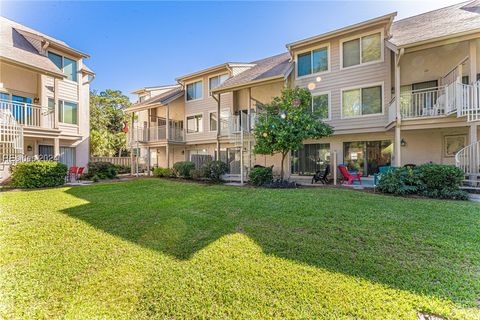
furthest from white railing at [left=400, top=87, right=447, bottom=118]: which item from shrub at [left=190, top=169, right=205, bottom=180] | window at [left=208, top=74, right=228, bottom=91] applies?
window at [left=208, top=74, right=228, bottom=91]

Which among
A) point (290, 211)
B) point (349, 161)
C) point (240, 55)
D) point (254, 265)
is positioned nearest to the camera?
point (254, 265)

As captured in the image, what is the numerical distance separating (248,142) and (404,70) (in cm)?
900

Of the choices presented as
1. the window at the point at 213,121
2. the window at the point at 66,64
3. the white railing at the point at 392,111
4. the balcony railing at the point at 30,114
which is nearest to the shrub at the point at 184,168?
the window at the point at 213,121

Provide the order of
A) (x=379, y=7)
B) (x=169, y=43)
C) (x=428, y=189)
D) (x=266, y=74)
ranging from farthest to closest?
1. (x=169, y=43)
2. (x=266, y=74)
3. (x=379, y=7)
4. (x=428, y=189)

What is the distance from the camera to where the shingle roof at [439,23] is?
8.87 metres

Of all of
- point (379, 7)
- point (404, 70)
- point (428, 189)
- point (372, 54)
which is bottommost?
point (428, 189)

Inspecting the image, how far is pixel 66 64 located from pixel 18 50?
313cm

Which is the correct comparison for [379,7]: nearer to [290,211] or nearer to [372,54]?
[372,54]

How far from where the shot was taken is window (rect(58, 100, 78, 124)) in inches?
587

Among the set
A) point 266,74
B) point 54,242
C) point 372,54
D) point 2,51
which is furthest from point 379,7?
point 2,51

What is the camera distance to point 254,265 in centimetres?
350

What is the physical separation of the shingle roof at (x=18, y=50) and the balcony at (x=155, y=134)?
623cm

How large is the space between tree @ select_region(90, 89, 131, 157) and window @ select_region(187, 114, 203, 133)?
40.0 feet

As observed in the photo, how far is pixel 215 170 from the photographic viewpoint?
13352mm
